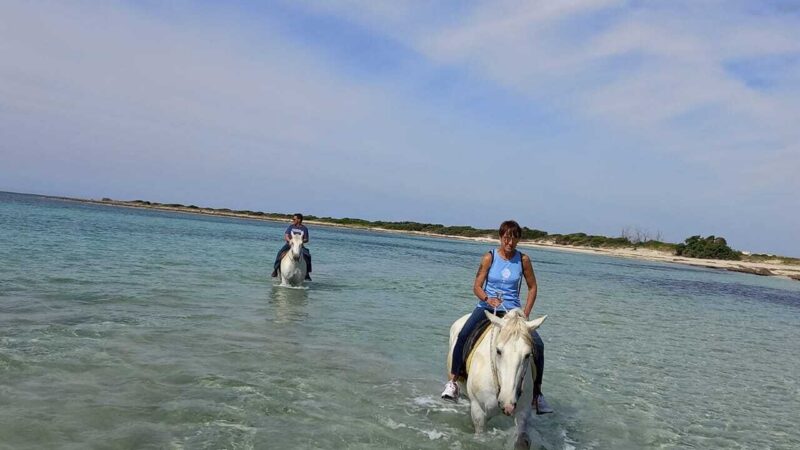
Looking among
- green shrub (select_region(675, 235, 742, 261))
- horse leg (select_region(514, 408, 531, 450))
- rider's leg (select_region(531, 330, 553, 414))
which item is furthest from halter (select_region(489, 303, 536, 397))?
green shrub (select_region(675, 235, 742, 261))

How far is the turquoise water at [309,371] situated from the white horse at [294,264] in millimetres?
553

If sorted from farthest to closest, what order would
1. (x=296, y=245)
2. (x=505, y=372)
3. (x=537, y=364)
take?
(x=296, y=245)
(x=537, y=364)
(x=505, y=372)

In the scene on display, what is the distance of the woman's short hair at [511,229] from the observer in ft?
22.0

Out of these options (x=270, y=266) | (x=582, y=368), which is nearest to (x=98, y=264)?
(x=270, y=266)

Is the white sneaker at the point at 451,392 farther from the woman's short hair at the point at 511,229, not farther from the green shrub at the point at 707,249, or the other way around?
the green shrub at the point at 707,249

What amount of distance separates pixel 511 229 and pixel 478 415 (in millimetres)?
2250

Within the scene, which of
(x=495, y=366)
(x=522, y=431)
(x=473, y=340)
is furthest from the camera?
(x=473, y=340)

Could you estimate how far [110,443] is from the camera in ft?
18.2

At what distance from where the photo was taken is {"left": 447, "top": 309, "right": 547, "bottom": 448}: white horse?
539 cm

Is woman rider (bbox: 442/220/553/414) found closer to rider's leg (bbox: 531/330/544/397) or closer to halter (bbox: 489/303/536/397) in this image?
rider's leg (bbox: 531/330/544/397)

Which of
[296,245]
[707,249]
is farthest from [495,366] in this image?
[707,249]

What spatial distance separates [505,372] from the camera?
5430 millimetres

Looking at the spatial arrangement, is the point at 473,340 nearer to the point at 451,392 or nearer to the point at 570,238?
the point at 451,392

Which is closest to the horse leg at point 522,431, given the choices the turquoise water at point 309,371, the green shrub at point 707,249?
the turquoise water at point 309,371
